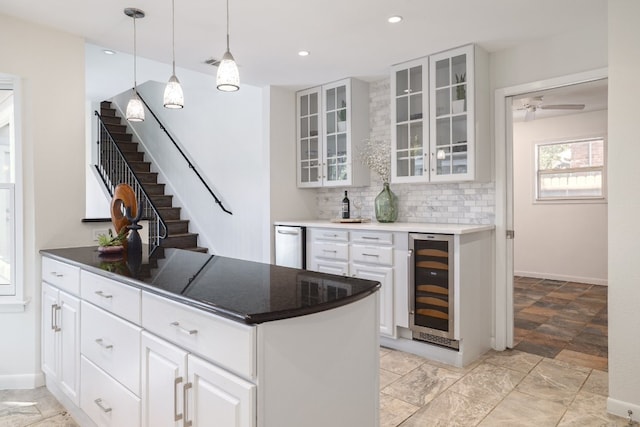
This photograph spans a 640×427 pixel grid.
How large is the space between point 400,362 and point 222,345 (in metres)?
2.36

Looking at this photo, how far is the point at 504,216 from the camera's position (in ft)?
11.8

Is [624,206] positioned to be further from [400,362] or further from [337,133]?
[337,133]

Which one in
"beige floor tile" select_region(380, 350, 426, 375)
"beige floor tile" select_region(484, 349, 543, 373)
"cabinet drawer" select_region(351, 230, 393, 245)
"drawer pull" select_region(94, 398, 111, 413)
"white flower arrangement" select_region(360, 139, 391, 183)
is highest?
"white flower arrangement" select_region(360, 139, 391, 183)

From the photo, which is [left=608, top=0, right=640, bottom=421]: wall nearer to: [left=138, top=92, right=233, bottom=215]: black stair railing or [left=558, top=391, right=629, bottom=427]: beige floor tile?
[left=558, top=391, right=629, bottom=427]: beige floor tile

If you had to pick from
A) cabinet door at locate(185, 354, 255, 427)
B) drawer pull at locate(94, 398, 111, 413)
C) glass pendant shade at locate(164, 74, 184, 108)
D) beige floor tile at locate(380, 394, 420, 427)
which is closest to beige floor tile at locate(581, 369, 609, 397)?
beige floor tile at locate(380, 394, 420, 427)

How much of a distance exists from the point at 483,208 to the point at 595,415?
1.80 metres

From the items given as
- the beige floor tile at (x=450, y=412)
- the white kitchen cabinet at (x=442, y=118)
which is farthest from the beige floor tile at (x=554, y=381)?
the white kitchen cabinet at (x=442, y=118)

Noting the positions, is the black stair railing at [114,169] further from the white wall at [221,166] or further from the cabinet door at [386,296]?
the cabinet door at [386,296]

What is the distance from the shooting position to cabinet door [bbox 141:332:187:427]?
156 centimetres

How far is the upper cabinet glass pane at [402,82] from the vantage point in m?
3.89

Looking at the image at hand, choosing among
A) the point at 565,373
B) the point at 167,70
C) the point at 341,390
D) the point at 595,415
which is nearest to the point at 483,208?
the point at 565,373

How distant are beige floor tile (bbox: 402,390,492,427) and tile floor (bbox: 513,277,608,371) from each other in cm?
122

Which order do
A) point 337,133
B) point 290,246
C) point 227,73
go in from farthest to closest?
point 337,133
point 290,246
point 227,73

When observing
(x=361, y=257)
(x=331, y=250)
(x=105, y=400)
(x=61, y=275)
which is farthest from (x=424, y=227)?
→ (x=61, y=275)
